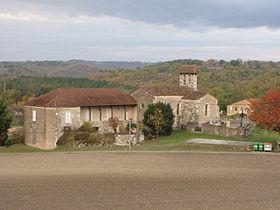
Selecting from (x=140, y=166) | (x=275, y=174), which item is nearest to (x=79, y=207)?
(x=140, y=166)

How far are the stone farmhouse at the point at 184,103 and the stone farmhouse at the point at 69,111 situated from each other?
5.14 feet

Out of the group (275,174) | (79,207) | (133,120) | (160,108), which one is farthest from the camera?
(133,120)

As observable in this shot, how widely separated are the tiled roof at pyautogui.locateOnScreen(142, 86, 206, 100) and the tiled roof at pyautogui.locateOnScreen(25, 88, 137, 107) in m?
2.80

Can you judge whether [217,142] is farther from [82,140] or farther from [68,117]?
[68,117]

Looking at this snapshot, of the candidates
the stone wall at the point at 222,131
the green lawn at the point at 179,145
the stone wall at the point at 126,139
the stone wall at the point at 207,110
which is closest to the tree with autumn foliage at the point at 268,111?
the green lawn at the point at 179,145

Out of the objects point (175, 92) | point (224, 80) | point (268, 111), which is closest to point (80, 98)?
point (175, 92)

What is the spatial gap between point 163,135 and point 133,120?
16.3ft

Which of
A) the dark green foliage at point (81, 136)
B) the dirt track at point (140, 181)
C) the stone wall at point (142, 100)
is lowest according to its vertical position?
the dirt track at point (140, 181)

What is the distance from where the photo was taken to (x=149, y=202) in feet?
66.0

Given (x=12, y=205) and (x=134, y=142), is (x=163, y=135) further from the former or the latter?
(x=12, y=205)

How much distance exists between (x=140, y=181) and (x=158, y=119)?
22.3m

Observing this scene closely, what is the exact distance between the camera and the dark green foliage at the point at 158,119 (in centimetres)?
4700

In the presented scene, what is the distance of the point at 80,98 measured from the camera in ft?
156

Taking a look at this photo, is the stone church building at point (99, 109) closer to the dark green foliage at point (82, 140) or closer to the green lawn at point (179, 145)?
the dark green foliage at point (82, 140)
